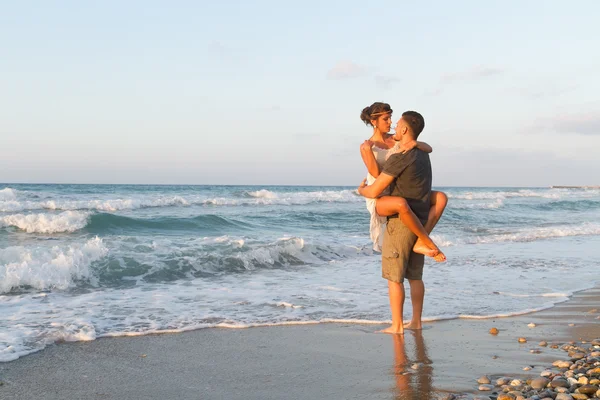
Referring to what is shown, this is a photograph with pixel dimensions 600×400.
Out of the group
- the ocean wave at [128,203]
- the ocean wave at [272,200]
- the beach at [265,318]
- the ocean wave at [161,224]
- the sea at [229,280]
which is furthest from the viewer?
the ocean wave at [272,200]

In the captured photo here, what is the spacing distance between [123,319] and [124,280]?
8.28 feet

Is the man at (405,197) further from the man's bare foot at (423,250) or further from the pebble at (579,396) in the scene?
the pebble at (579,396)

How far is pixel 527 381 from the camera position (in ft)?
12.0

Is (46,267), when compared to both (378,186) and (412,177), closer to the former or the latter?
(378,186)

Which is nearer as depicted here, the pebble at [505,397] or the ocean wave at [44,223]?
the pebble at [505,397]

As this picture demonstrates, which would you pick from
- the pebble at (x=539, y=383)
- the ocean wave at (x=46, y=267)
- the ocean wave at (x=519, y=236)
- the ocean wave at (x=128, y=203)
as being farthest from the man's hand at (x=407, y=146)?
the ocean wave at (x=128, y=203)

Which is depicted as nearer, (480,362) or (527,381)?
(527,381)

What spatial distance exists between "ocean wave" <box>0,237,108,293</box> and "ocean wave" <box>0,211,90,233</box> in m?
5.19

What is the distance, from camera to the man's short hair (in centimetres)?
486

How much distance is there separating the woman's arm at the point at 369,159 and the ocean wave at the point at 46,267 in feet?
14.7

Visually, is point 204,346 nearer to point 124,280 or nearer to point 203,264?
point 124,280

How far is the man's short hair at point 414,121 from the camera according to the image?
486 cm

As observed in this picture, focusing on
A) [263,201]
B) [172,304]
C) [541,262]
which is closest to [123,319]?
[172,304]

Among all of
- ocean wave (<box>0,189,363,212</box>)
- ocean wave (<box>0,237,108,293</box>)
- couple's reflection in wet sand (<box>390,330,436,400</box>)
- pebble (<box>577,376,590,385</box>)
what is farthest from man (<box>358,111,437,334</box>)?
ocean wave (<box>0,189,363,212</box>)
